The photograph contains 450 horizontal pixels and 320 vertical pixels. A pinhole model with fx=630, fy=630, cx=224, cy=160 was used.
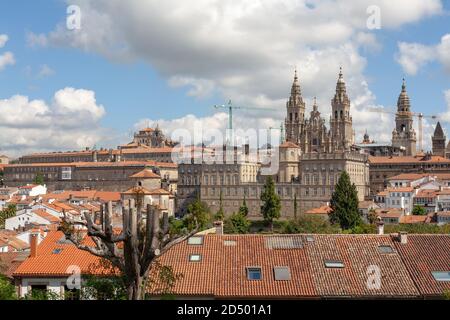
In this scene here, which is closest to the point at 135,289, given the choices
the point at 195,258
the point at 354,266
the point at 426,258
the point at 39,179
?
the point at 195,258

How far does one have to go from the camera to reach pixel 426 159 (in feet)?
344

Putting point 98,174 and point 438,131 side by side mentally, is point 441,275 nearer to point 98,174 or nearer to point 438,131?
point 98,174

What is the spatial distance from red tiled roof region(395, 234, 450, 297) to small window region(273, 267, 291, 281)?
3.38 metres

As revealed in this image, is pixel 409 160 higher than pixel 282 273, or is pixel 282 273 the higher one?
pixel 409 160

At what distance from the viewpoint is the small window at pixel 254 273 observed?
1711 centimetres

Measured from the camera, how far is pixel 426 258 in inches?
720

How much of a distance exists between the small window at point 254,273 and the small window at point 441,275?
15.6 feet

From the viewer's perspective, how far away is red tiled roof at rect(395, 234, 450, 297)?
16.7 metres

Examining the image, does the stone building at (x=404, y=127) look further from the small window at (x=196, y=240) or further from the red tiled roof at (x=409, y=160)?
the small window at (x=196, y=240)

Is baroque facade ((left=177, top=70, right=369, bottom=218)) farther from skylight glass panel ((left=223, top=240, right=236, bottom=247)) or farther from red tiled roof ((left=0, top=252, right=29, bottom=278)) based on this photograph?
skylight glass panel ((left=223, top=240, right=236, bottom=247))

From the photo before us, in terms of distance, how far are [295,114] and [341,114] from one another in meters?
8.37

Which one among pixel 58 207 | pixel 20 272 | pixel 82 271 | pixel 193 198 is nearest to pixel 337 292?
pixel 82 271
